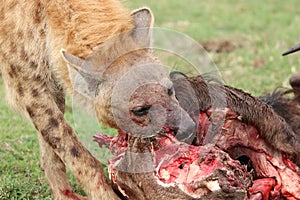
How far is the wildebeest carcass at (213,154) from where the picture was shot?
364cm

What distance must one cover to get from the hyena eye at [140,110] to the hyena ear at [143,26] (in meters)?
0.54

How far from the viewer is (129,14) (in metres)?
4.53

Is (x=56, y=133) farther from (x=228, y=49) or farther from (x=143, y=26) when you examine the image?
(x=228, y=49)

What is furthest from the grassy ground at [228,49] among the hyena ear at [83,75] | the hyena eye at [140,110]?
the hyena eye at [140,110]

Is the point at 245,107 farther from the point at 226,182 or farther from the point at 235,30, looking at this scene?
the point at 235,30

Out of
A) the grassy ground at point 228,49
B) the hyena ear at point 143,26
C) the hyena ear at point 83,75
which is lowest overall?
the grassy ground at point 228,49

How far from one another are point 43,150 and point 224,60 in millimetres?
3833

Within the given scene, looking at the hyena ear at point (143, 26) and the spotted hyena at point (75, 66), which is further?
the hyena ear at point (143, 26)

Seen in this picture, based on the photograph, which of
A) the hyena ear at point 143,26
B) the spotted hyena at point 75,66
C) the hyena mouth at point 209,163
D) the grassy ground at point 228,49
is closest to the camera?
the hyena mouth at point 209,163

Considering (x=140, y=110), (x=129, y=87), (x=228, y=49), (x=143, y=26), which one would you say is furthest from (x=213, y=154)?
(x=228, y=49)

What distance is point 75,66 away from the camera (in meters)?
4.20

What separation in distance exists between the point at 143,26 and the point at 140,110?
2.36ft

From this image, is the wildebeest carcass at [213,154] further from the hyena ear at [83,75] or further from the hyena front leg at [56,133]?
the hyena ear at [83,75]

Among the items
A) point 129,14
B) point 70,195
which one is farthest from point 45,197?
point 129,14
